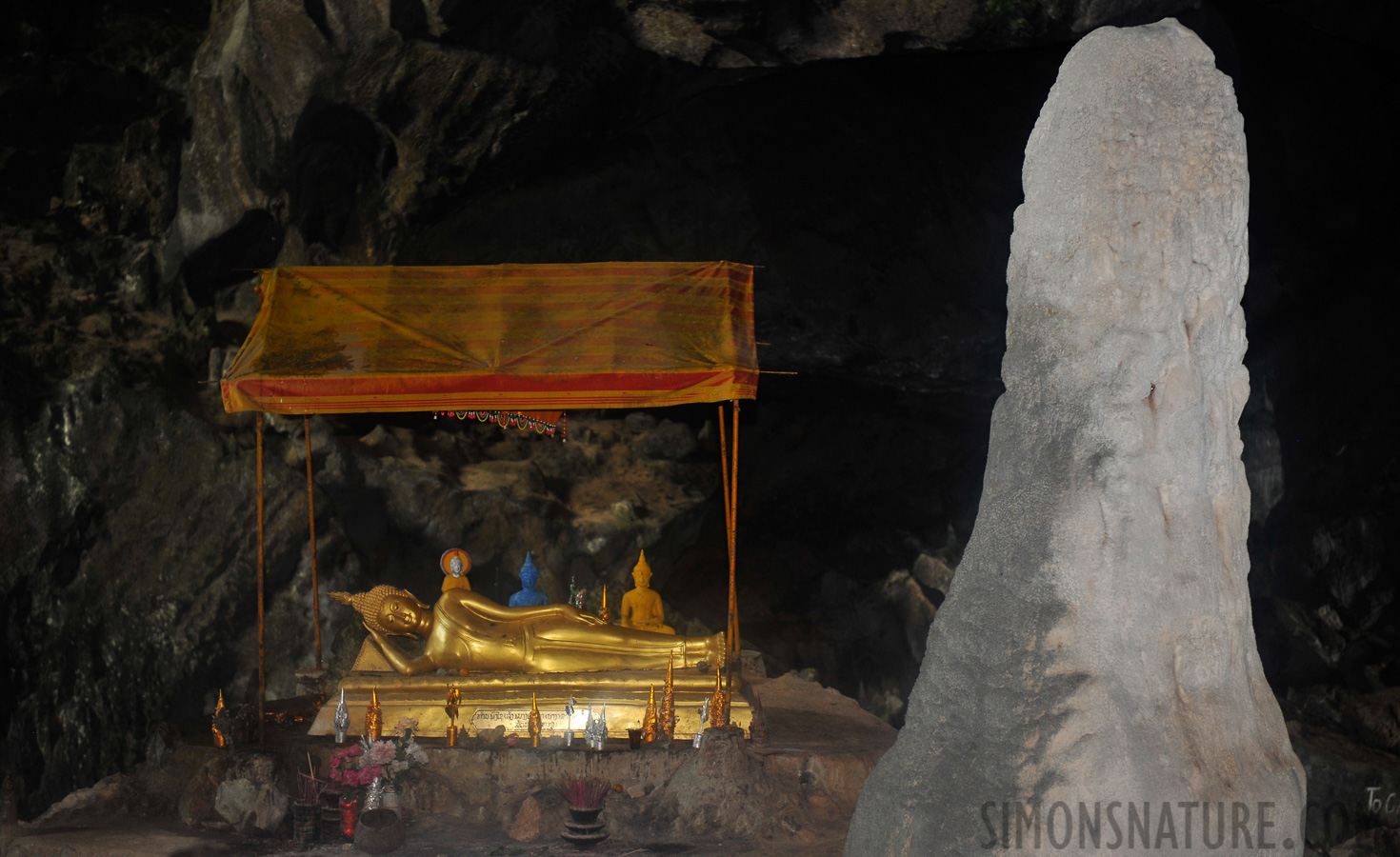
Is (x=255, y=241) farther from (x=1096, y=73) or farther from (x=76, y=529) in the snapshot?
(x=1096, y=73)

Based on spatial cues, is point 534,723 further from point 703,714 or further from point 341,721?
point 341,721

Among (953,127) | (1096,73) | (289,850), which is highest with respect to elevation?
(953,127)

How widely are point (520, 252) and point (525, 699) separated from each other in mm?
5107

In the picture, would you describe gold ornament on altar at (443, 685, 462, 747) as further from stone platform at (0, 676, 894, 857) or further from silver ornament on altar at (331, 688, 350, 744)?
silver ornament on altar at (331, 688, 350, 744)

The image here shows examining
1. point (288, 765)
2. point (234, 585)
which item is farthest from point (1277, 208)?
point (234, 585)

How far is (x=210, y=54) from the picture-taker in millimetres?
9586

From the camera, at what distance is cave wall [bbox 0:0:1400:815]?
929cm

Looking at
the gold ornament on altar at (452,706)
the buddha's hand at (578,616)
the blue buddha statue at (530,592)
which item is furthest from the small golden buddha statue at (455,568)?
the gold ornament on altar at (452,706)

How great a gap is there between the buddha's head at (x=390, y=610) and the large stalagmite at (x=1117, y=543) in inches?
195

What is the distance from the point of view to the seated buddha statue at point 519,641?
7.50 metres

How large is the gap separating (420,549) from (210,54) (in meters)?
4.94

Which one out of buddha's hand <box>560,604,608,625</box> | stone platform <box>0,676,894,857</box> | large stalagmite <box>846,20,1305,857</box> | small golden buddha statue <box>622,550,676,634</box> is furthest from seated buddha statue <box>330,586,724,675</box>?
large stalagmite <box>846,20,1305,857</box>

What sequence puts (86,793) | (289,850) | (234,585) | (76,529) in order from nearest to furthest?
(289,850)
(86,793)
(76,529)
(234,585)

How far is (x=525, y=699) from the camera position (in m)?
7.15
